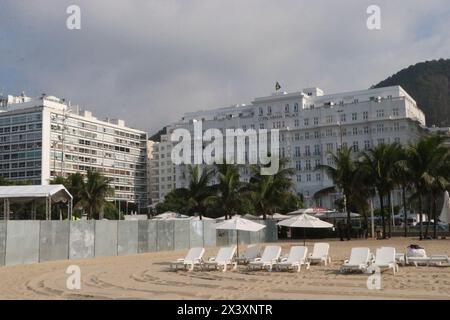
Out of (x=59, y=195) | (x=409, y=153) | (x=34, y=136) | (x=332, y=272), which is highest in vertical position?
(x=34, y=136)

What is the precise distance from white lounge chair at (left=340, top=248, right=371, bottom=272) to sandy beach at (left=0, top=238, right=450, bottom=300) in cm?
30

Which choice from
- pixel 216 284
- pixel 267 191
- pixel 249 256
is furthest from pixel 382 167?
pixel 216 284

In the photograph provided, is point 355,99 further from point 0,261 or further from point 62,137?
point 0,261

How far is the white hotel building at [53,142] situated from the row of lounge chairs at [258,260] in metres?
89.3

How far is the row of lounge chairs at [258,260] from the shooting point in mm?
17641

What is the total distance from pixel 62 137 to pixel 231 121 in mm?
37288

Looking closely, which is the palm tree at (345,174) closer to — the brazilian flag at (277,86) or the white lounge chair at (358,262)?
the white lounge chair at (358,262)

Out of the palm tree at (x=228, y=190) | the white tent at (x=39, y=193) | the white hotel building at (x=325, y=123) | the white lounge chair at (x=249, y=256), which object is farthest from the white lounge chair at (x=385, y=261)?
the white hotel building at (x=325, y=123)

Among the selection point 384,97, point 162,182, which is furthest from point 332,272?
point 162,182

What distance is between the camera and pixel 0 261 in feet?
65.0

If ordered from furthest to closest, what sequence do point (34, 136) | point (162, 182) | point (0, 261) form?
point (162, 182) < point (34, 136) < point (0, 261)

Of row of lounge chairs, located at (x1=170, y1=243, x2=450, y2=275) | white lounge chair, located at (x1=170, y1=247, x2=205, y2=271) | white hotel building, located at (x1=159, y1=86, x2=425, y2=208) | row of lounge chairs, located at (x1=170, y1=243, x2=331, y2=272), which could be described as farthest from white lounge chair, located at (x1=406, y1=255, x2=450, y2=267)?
white hotel building, located at (x1=159, y1=86, x2=425, y2=208)

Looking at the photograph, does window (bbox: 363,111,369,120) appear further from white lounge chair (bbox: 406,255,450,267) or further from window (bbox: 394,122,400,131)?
white lounge chair (bbox: 406,255,450,267)

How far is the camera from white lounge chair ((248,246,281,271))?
17.6 metres
